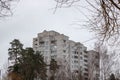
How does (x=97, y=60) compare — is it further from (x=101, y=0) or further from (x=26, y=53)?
(x=26, y=53)

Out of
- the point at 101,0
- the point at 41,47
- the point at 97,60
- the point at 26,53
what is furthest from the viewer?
the point at 41,47

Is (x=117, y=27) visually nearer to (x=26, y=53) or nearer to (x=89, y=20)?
(x=89, y=20)

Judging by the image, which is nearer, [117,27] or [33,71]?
[117,27]

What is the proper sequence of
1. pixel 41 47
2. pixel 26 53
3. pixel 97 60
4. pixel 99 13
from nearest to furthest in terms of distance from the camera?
pixel 99 13 → pixel 97 60 → pixel 26 53 → pixel 41 47

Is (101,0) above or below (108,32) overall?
above

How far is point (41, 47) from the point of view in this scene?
8981 cm

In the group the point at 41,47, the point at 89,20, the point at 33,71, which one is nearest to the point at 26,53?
the point at 33,71

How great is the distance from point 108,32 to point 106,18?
1.05 feet

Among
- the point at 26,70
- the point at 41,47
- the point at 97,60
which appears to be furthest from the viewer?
the point at 41,47

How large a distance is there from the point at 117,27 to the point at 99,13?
0.41 metres

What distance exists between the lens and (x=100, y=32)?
22.0 ft

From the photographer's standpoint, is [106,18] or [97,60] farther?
Answer: [97,60]

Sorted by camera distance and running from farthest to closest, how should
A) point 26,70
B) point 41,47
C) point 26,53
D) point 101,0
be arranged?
point 41,47, point 26,53, point 26,70, point 101,0

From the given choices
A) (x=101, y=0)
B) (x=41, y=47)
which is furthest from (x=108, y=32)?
(x=41, y=47)
